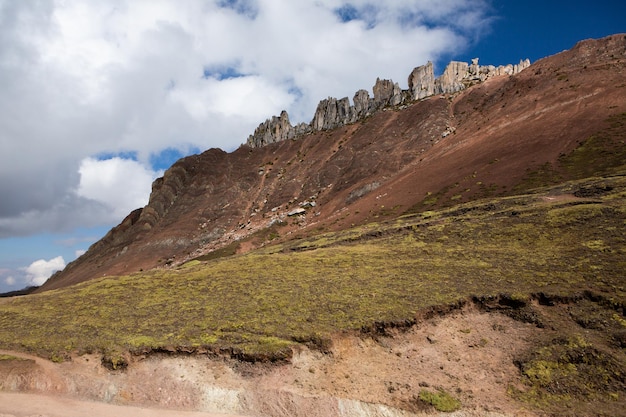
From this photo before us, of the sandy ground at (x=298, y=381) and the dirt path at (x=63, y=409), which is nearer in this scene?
the dirt path at (x=63, y=409)

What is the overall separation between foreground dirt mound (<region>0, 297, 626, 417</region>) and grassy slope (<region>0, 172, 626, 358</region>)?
1164 millimetres

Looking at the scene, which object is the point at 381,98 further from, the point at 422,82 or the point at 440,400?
the point at 440,400

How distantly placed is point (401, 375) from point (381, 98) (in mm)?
145453

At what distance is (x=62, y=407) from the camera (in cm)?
1823

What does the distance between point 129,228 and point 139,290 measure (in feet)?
346

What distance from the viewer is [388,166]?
3994 inches

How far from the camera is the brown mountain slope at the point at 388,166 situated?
7069 centimetres

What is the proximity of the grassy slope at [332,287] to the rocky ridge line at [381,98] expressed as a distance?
11322 centimetres

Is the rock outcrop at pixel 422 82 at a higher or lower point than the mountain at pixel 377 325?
higher

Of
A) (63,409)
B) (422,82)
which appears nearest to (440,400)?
(63,409)

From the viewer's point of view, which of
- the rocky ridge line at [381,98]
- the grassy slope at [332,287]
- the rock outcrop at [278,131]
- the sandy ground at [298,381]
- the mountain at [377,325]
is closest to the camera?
the sandy ground at [298,381]

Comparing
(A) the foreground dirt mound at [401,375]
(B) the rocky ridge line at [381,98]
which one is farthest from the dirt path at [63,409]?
(B) the rocky ridge line at [381,98]

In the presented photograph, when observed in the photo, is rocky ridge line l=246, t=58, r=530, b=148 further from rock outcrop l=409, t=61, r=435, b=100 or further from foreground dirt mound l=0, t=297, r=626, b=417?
foreground dirt mound l=0, t=297, r=626, b=417

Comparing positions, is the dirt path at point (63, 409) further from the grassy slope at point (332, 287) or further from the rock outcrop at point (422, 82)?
the rock outcrop at point (422, 82)
